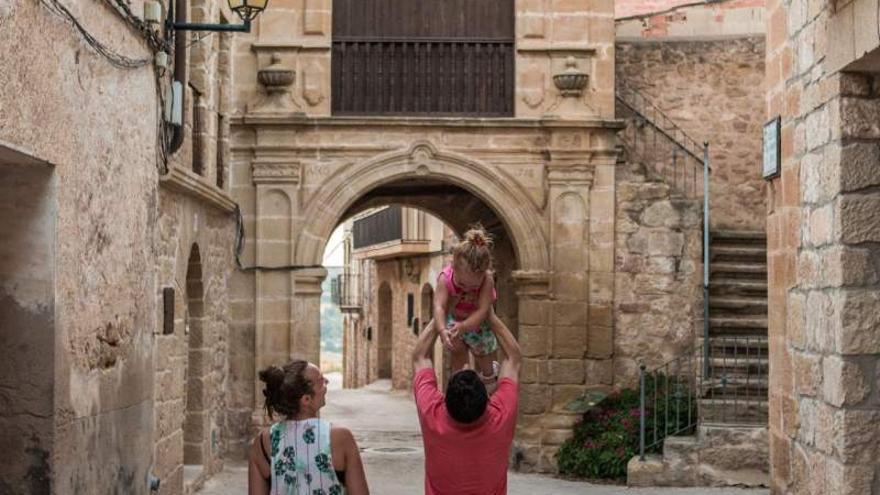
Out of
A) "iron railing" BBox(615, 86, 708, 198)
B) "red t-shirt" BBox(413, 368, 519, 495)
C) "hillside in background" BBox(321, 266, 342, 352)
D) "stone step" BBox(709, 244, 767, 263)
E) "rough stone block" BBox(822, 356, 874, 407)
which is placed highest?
"iron railing" BBox(615, 86, 708, 198)

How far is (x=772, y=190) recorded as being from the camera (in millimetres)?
7965

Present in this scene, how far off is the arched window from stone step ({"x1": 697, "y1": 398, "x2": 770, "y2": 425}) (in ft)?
12.5

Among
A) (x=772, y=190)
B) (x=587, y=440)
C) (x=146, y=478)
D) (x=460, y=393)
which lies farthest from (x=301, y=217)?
(x=460, y=393)

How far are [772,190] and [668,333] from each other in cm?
714

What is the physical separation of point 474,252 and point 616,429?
9.35 m

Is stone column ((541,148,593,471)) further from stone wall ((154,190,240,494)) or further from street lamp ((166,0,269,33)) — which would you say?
street lamp ((166,0,269,33))

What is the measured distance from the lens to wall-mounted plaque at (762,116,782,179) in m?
7.72

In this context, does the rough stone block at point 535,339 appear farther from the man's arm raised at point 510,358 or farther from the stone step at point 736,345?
the man's arm raised at point 510,358

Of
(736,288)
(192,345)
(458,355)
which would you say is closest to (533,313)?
(736,288)

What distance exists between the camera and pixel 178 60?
422 inches

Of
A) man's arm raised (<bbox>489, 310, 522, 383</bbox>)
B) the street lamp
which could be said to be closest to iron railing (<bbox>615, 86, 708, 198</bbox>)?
the street lamp

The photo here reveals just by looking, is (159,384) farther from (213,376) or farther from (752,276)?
(752,276)

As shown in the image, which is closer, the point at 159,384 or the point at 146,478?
the point at 146,478

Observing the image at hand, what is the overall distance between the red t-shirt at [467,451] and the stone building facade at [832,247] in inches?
81.7
